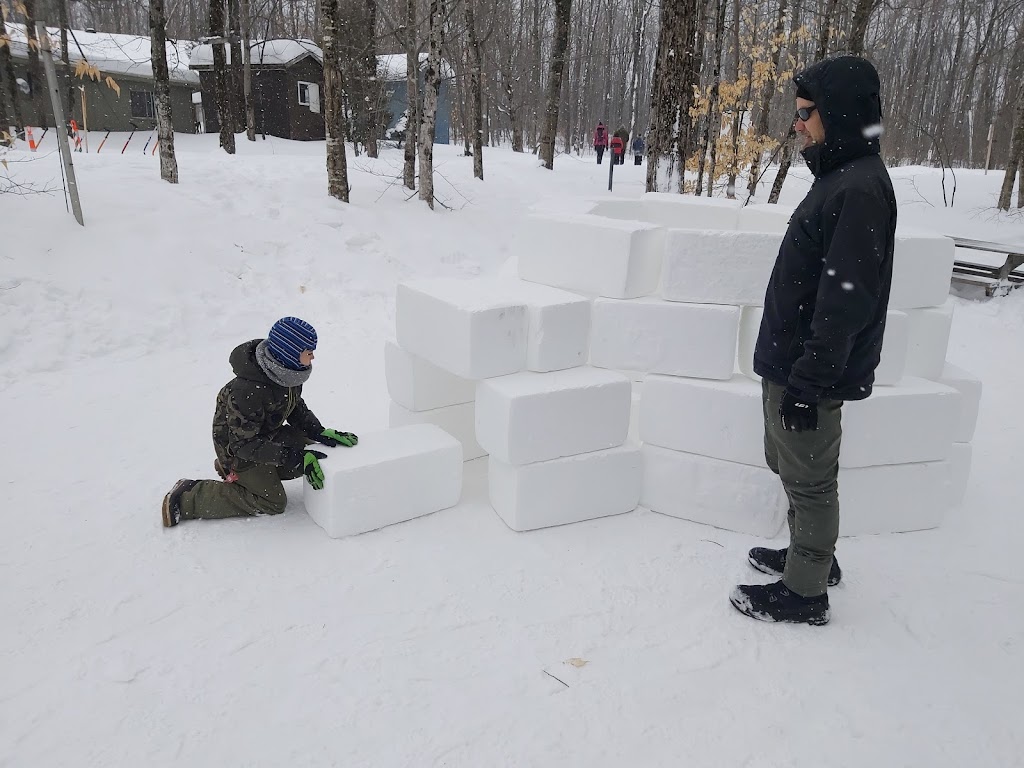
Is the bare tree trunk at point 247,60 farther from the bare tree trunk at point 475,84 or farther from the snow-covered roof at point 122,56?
the bare tree trunk at point 475,84

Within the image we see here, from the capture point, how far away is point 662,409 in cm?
337

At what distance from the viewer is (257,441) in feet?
10.3

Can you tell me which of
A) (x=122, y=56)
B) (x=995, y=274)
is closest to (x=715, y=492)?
(x=995, y=274)

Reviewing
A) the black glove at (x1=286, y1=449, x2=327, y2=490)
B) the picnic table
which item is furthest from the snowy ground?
the picnic table

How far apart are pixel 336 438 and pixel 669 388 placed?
160 cm

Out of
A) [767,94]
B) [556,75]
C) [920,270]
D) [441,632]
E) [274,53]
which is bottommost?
[441,632]

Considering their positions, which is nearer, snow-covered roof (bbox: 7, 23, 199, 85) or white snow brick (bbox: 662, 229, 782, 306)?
white snow brick (bbox: 662, 229, 782, 306)

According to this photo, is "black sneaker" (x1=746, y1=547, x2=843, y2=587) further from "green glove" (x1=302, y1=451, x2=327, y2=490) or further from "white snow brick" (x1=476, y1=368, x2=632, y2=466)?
"green glove" (x1=302, y1=451, x2=327, y2=490)

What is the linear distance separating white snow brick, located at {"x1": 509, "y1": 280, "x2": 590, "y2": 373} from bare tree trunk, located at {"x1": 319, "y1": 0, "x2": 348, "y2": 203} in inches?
240

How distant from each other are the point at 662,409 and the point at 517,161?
15.6m

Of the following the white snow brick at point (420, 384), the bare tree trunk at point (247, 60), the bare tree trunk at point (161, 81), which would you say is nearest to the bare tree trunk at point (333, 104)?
the bare tree trunk at point (161, 81)

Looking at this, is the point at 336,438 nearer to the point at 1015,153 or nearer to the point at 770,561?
the point at 770,561

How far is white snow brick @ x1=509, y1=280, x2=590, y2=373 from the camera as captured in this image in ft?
10.8

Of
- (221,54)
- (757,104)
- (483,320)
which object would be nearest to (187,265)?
(483,320)
